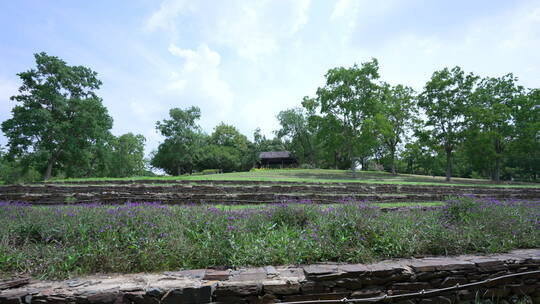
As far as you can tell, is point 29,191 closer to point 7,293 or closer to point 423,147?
point 7,293

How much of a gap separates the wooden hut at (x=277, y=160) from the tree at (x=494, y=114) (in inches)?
1237

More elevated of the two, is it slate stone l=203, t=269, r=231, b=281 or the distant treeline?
the distant treeline

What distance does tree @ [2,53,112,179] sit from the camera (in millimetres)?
23719

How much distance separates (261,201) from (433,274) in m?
7.16

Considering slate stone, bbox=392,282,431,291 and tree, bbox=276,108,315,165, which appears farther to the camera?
tree, bbox=276,108,315,165

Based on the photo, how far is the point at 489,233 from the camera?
428cm

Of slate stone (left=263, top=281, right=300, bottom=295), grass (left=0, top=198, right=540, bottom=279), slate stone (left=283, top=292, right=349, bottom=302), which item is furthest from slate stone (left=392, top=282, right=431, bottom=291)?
slate stone (left=263, top=281, right=300, bottom=295)

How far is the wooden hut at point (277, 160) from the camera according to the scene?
2074 inches

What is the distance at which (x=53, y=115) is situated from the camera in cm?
2533

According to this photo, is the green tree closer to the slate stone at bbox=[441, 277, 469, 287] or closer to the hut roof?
the hut roof

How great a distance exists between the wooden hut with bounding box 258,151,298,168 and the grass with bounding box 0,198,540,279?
4758 centimetres

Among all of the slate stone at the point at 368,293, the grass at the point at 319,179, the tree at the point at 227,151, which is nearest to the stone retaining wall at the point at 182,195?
the grass at the point at 319,179

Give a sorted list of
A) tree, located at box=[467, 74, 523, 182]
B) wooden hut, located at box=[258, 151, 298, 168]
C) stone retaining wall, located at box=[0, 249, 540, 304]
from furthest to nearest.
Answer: wooden hut, located at box=[258, 151, 298, 168] → tree, located at box=[467, 74, 523, 182] → stone retaining wall, located at box=[0, 249, 540, 304]

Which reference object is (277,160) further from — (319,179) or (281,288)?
(281,288)
